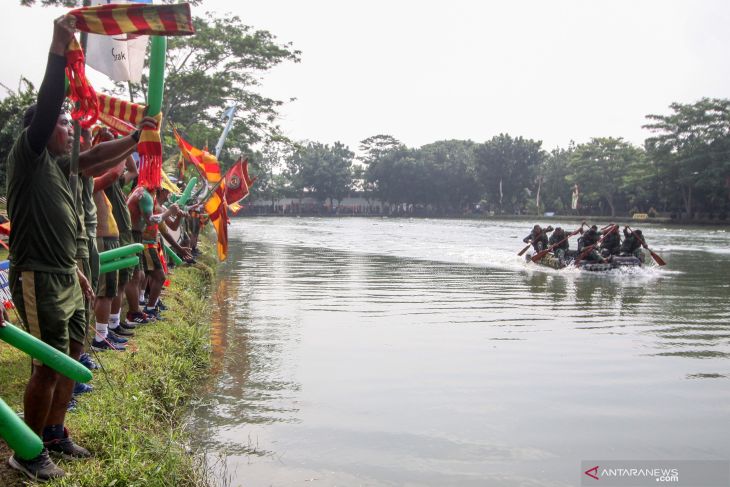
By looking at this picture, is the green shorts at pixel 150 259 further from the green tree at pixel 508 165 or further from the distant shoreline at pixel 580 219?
the green tree at pixel 508 165

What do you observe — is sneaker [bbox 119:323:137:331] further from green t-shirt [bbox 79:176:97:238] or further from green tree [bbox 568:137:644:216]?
green tree [bbox 568:137:644:216]

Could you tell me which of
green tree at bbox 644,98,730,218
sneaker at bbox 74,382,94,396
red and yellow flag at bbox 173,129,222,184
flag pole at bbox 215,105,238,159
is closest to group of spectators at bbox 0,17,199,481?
sneaker at bbox 74,382,94,396

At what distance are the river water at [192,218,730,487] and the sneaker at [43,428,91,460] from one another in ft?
3.19

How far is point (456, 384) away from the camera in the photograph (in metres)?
6.76

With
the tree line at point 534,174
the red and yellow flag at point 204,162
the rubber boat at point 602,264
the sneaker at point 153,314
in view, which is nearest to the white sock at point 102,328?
the sneaker at point 153,314

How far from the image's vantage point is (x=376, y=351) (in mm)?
8141

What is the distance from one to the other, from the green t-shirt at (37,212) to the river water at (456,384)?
187 cm

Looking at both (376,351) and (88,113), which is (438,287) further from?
(88,113)

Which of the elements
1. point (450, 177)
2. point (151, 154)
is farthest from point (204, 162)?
point (450, 177)

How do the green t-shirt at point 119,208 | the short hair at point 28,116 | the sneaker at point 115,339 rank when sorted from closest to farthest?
the short hair at point 28,116 < the sneaker at point 115,339 < the green t-shirt at point 119,208

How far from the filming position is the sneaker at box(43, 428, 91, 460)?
3.86 metres

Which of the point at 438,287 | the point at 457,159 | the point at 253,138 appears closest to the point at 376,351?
the point at 438,287

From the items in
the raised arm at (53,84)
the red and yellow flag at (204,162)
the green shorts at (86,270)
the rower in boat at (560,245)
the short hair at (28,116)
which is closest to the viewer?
the raised arm at (53,84)

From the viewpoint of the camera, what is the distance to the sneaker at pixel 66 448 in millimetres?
3855
